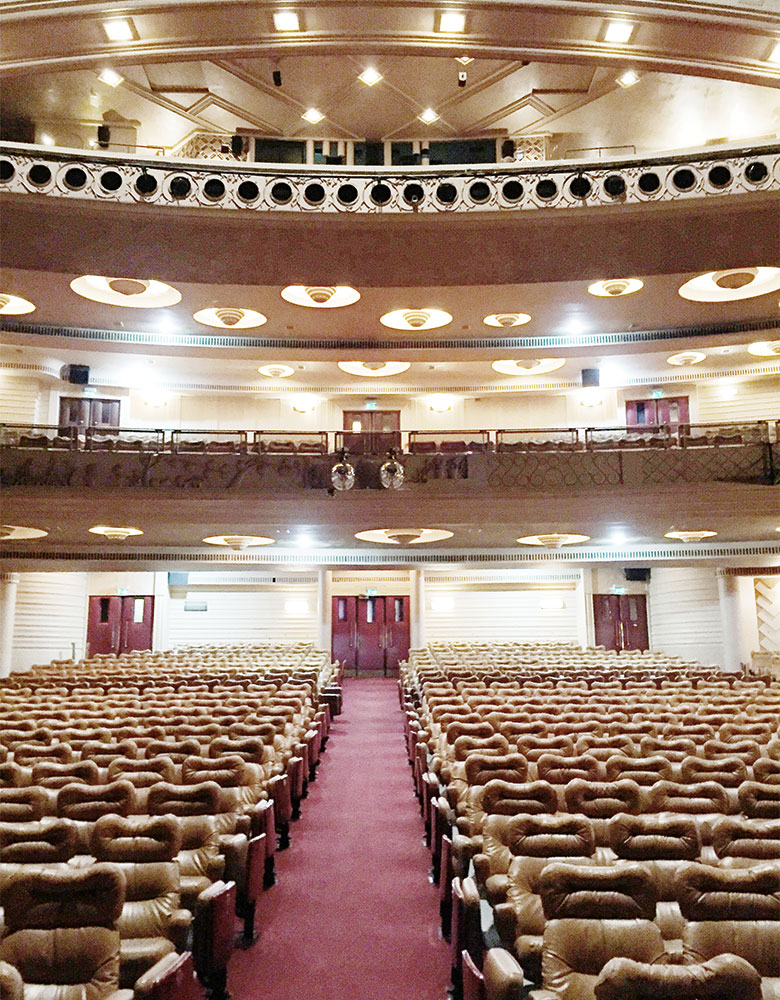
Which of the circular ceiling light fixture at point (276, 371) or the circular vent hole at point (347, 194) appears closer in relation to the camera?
the circular vent hole at point (347, 194)

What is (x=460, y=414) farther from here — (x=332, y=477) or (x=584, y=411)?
(x=332, y=477)

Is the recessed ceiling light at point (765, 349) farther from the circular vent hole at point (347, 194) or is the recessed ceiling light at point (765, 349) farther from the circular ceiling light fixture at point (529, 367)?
the circular vent hole at point (347, 194)

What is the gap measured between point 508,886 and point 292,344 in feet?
49.5

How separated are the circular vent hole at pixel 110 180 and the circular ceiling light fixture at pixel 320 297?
12.0 feet

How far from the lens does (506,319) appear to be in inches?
643

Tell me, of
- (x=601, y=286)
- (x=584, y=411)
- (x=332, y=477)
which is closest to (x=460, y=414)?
(x=584, y=411)

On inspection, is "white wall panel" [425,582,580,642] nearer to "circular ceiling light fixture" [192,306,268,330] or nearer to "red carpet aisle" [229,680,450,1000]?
"circular ceiling light fixture" [192,306,268,330]

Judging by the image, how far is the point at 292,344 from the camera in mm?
17625

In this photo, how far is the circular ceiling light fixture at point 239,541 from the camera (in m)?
15.9

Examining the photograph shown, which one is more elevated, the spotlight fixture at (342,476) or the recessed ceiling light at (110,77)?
the recessed ceiling light at (110,77)

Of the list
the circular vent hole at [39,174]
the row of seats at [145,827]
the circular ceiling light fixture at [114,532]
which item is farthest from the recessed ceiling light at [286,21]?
the circular ceiling light fixture at [114,532]

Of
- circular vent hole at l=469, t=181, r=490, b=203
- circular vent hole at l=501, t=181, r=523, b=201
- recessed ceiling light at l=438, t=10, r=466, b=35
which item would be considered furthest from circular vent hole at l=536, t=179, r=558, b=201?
recessed ceiling light at l=438, t=10, r=466, b=35

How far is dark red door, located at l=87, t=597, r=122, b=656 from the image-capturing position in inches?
858

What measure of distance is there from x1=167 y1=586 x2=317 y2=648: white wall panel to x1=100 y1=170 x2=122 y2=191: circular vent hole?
13.7 meters
